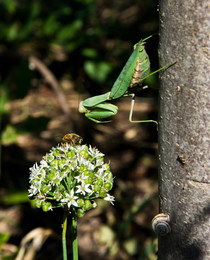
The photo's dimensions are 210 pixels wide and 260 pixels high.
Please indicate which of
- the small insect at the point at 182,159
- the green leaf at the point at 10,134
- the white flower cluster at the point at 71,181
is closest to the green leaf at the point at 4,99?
the green leaf at the point at 10,134

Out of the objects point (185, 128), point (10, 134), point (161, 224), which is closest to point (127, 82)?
point (185, 128)

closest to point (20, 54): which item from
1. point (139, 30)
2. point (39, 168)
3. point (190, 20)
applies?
point (139, 30)

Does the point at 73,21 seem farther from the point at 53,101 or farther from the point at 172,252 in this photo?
the point at 172,252

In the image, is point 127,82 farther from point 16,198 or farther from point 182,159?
point 16,198

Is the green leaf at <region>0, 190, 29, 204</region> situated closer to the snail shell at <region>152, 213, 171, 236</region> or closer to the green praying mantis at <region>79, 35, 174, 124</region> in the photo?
the green praying mantis at <region>79, 35, 174, 124</region>

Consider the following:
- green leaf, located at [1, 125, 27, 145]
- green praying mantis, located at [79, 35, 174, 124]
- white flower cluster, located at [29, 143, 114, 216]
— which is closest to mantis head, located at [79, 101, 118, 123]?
green praying mantis, located at [79, 35, 174, 124]

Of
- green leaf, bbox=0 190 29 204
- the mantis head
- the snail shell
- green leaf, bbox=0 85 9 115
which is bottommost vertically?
green leaf, bbox=0 190 29 204

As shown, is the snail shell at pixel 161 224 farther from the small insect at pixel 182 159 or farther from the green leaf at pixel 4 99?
the green leaf at pixel 4 99
